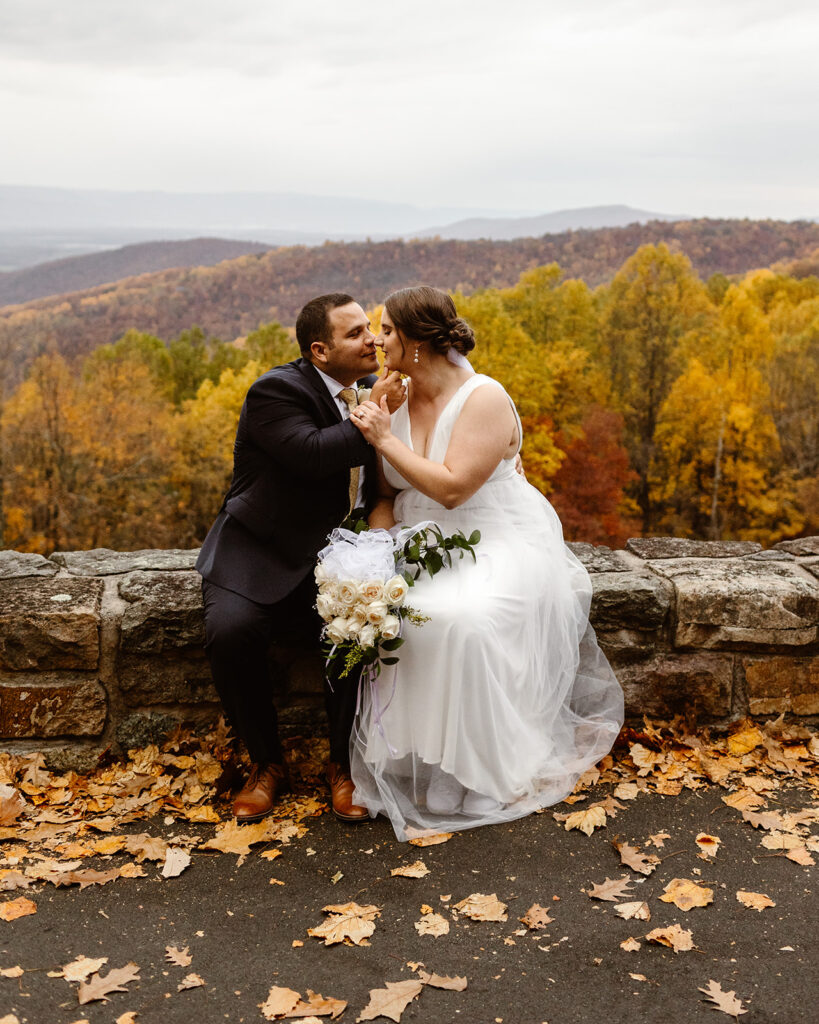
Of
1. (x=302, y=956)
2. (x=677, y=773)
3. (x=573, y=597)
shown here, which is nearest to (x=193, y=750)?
(x=302, y=956)

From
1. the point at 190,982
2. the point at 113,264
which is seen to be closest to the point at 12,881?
the point at 190,982

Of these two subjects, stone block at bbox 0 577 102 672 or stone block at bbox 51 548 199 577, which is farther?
stone block at bbox 51 548 199 577

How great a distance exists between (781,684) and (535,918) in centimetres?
182

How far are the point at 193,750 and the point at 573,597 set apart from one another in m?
1.67

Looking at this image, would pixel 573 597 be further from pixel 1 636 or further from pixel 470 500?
pixel 1 636

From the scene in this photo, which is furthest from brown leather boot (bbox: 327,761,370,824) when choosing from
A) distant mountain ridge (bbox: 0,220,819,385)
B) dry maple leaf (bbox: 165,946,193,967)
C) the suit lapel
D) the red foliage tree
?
distant mountain ridge (bbox: 0,220,819,385)

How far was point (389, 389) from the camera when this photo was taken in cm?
357

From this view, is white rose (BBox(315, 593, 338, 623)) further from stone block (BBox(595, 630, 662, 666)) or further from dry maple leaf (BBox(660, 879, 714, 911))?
dry maple leaf (BBox(660, 879, 714, 911))

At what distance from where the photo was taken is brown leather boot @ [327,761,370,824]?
3.31 meters

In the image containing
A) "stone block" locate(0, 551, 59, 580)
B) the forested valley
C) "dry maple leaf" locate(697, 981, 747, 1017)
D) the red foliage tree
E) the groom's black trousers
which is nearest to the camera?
"dry maple leaf" locate(697, 981, 747, 1017)

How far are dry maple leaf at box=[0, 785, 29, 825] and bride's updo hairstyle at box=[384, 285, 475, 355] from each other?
2.25m

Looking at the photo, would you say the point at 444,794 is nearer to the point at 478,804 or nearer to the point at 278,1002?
the point at 478,804

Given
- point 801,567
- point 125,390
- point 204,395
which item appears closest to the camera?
point 801,567

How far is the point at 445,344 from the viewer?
364 centimetres
